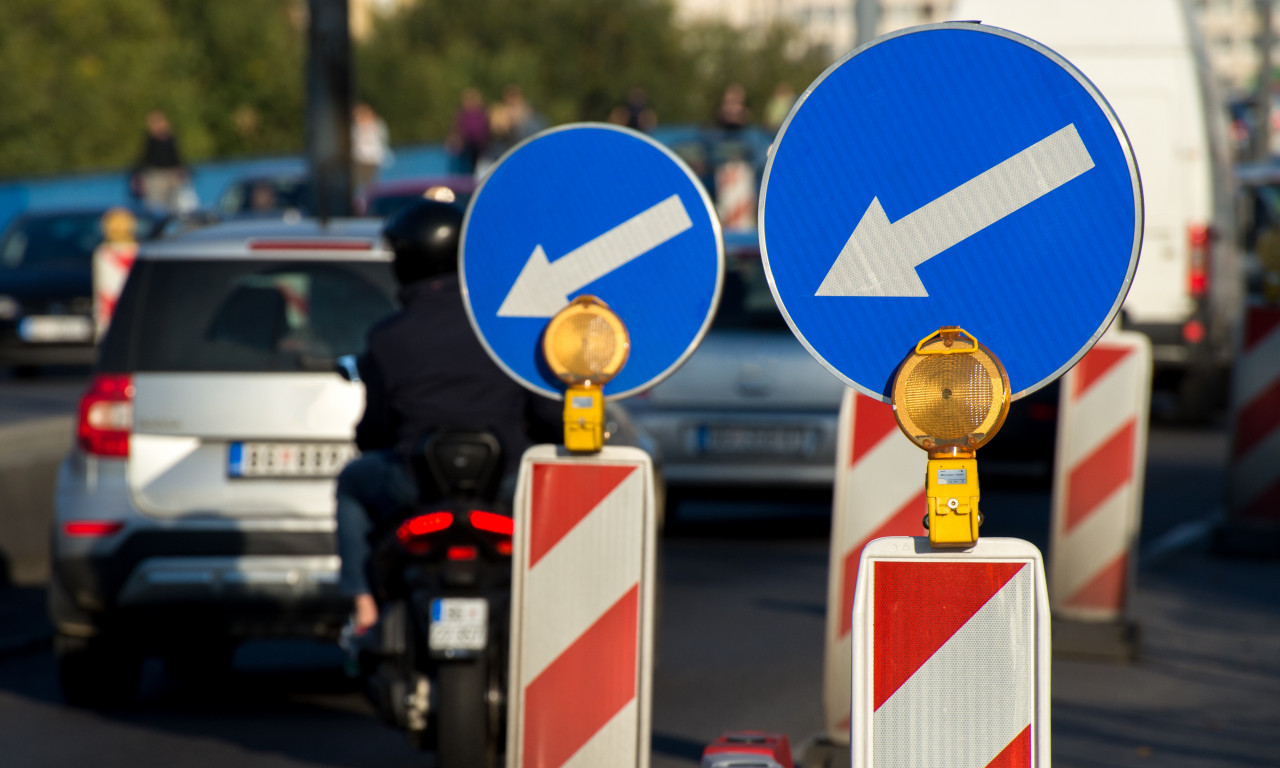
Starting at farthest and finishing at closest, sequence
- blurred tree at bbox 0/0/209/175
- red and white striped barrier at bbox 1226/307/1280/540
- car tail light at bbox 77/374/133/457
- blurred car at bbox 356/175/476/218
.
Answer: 1. blurred tree at bbox 0/0/209/175
2. blurred car at bbox 356/175/476/218
3. red and white striped barrier at bbox 1226/307/1280/540
4. car tail light at bbox 77/374/133/457

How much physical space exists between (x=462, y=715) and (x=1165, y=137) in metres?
13.3

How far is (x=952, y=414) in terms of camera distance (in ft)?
10.4

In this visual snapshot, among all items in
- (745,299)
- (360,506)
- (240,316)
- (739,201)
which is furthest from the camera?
(739,201)


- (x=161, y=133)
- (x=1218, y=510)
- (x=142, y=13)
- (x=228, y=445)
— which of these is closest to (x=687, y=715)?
(x=228, y=445)

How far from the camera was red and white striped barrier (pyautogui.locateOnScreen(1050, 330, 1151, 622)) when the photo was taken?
8211 mm

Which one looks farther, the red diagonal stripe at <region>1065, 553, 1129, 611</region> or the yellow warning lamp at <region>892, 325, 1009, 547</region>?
the red diagonal stripe at <region>1065, 553, 1129, 611</region>

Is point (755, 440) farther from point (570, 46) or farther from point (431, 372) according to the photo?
point (570, 46)

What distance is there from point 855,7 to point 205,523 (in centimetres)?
609

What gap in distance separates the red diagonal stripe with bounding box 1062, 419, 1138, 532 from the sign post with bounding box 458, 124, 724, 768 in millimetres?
4227

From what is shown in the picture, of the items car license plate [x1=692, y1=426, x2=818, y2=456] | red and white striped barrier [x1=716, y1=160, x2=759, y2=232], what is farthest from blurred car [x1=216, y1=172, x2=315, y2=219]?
car license plate [x1=692, y1=426, x2=818, y2=456]

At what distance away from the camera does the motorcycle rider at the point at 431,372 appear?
5562 millimetres

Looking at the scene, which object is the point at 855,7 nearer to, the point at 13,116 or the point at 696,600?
the point at 696,600

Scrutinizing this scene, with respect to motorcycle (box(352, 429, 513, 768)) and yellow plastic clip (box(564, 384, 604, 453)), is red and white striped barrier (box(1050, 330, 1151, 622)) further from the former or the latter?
yellow plastic clip (box(564, 384, 604, 453))

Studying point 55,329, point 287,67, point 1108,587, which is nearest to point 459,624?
point 1108,587
